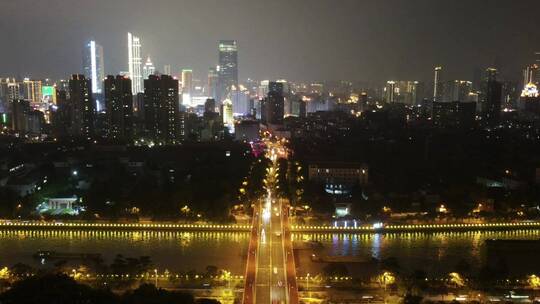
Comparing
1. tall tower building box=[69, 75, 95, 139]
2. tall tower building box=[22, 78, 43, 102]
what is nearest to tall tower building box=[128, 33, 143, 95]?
tall tower building box=[22, 78, 43, 102]

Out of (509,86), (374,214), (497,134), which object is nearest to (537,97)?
(509,86)

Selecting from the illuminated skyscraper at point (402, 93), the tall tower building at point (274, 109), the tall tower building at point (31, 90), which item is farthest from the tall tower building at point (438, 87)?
the tall tower building at point (31, 90)

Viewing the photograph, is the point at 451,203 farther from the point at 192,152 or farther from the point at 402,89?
the point at 402,89

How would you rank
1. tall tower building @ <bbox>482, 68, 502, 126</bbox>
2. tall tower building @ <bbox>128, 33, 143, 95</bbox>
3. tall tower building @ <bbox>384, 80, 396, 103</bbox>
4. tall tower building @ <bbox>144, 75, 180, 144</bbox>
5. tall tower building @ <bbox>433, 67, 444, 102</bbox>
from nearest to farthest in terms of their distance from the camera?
1. tall tower building @ <bbox>144, 75, 180, 144</bbox>
2. tall tower building @ <bbox>482, 68, 502, 126</bbox>
3. tall tower building @ <bbox>128, 33, 143, 95</bbox>
4. tall tower building @ <bbox>433, 67, 444, 102</bbox>
5. tall tower building @ <bbox>384, 80, 396, 103</bbox>

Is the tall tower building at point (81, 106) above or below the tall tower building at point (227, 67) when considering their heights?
below

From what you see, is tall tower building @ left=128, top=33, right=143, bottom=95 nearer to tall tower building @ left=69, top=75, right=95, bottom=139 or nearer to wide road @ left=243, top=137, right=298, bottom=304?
tall tower building @ left=69, top=75, right=95, bottom=139

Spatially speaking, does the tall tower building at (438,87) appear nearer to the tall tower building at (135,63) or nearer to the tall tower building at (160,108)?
the tall tower building at (135,63)
